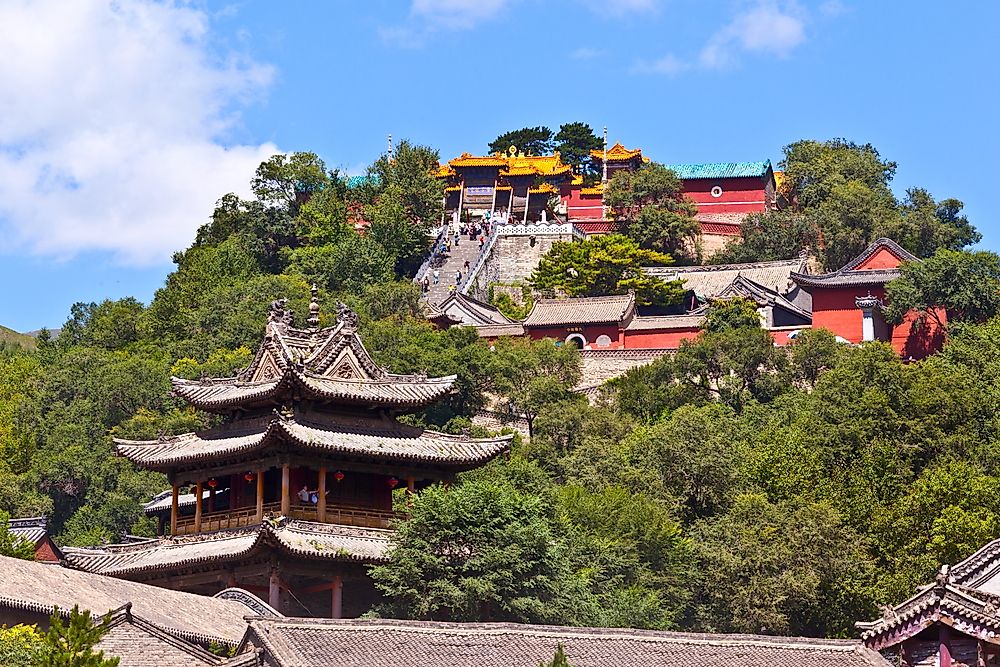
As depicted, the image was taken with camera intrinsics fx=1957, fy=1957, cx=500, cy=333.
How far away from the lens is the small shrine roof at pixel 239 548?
36562 mm

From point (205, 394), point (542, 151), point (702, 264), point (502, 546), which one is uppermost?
point (542, 151)

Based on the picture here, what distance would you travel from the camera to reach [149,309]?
247ft

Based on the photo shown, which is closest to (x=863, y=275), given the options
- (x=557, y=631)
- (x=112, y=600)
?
(x=112, y=600)

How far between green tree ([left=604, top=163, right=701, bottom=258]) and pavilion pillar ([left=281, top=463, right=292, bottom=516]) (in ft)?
139

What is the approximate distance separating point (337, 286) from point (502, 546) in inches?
1601

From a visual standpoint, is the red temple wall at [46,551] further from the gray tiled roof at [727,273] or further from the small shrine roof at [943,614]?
the gray tiled roof at [727,273]

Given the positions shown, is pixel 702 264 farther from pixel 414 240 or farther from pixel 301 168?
pixel 301 168

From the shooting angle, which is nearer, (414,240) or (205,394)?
(205,394)

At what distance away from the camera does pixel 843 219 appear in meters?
79.6

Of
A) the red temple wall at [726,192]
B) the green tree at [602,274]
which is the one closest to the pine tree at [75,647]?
the green tree at [602,274]

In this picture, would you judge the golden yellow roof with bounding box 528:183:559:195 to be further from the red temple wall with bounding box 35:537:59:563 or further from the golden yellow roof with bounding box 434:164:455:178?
the red temple wall with bounding box 35:537:59:563

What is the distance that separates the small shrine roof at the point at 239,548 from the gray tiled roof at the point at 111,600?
134 inches

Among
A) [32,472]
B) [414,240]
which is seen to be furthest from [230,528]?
[414,240]

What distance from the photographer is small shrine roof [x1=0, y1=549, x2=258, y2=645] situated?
29.8 metres
